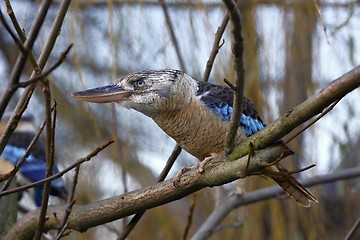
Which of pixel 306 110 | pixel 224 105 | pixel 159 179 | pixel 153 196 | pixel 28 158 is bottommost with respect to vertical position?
pixel 306 110

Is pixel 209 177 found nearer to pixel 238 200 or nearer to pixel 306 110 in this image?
pixel 306 110

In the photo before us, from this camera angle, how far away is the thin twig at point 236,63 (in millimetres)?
882

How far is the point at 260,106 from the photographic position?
182 cm

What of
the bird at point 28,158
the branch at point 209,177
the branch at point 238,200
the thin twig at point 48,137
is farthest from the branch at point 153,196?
the bird at point 28,158

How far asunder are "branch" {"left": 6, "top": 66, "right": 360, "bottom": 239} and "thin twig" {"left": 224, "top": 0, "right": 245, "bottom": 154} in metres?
0.03

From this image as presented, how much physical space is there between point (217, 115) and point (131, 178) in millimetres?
1343

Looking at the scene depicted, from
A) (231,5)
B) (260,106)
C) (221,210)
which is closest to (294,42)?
(260,106)

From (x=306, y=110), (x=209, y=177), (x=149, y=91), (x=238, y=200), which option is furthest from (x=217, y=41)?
(x=238, y=200)

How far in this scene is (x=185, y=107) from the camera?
1.46m

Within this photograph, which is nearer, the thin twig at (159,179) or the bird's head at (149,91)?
the thin twig at (159,179)

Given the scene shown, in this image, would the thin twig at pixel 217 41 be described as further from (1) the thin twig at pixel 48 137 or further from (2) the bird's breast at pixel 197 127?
(1) the thin twig at pixel 48 137

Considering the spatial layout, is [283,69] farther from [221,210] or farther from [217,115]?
[217,115]

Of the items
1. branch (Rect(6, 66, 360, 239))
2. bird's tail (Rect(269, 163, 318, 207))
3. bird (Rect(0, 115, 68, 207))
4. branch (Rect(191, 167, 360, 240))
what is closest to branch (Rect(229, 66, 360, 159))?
branch (Rect(6, 66, 360, 239))

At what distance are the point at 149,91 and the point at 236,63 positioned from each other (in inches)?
18.4
